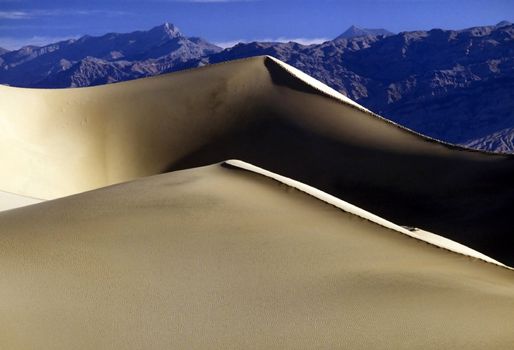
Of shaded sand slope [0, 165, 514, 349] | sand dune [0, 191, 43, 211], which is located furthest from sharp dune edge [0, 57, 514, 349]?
sand dune [0, 191, 43, 211]

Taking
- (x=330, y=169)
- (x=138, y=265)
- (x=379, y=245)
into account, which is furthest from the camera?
(x=330, y=169)

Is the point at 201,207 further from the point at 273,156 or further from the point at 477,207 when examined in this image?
the point at 273,156

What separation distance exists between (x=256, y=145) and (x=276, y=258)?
16.9 m

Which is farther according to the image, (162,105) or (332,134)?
(162,105)

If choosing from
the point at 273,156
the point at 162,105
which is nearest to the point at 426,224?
the point at 273,156

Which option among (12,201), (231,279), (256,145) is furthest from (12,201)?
(231,279)

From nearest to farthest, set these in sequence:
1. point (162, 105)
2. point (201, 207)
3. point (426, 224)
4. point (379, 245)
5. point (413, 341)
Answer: point (413, 341)
point (379, 245)
point (201, 207)
point (426, 224)
point (162, 105)

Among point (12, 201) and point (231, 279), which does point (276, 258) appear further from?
point (12, 201)

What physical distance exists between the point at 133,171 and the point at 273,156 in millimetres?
6138

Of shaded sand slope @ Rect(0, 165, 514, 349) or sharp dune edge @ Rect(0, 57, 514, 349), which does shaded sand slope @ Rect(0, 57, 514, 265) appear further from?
shaded sand slope @ Rect(0, 165, 514, 349)

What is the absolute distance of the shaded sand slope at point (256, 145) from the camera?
2261 cm

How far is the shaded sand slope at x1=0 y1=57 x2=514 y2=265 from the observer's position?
22.6 metres

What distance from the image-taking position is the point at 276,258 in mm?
11828

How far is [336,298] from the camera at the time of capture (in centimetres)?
1024
